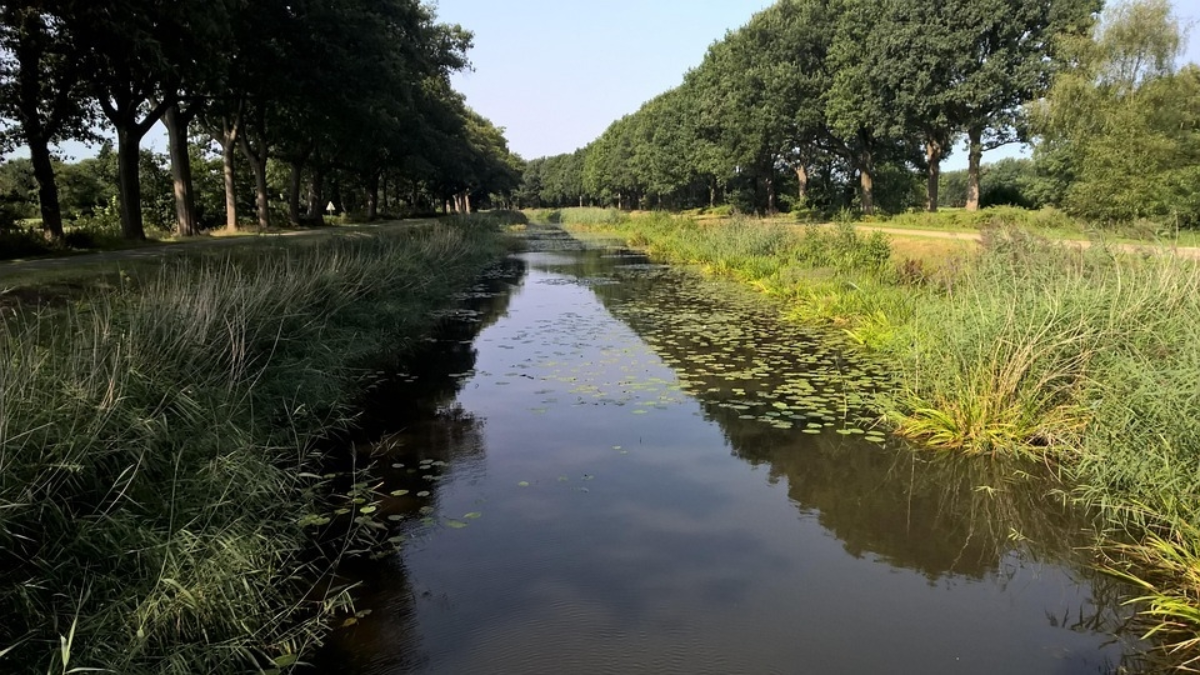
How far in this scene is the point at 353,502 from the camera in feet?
18.0

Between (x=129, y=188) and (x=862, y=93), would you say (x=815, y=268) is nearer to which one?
(x=129, y=188)

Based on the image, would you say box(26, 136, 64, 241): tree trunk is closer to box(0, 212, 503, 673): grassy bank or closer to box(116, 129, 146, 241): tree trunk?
box(116, 129, 146, 241): tree trunk

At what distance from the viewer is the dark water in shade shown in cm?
375

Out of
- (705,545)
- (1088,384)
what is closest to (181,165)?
(705,545)

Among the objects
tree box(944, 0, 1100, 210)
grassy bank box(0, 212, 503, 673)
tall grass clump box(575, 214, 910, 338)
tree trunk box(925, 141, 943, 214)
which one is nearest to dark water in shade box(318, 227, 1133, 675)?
grassy bank box(0, 212, 503, 673)

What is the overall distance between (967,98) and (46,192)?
31330mm

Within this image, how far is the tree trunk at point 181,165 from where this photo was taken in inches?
733

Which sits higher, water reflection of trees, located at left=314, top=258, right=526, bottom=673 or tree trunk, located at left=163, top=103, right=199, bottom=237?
tree trunk, located at left=163, top=103, right=199, bottom=237

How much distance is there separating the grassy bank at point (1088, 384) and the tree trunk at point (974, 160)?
23.1 m

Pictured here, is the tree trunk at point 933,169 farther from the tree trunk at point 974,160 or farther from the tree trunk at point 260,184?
the tree trunk at point 260,184

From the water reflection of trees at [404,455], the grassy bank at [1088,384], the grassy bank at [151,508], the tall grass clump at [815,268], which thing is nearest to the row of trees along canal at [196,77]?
the water reflection of trees at [404,455]

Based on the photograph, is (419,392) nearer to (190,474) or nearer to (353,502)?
(353,502)

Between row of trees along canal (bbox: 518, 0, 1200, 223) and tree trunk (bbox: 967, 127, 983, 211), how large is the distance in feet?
0.26

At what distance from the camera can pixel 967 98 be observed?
28125mm
